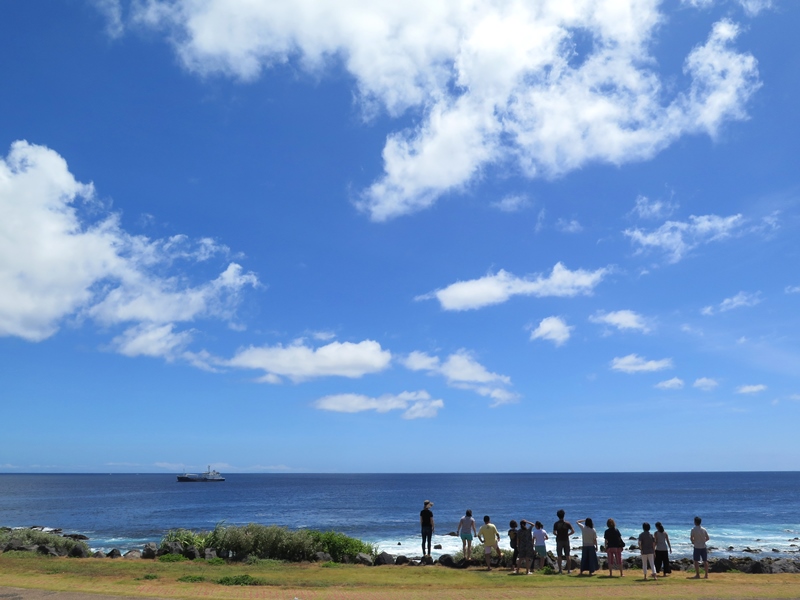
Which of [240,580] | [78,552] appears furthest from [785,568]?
[78,552]

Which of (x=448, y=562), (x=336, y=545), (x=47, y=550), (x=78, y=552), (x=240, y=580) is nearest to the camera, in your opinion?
(x=240, y=580)

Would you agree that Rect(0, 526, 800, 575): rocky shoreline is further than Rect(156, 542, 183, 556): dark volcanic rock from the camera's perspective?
No

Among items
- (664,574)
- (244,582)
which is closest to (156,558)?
(244,582)

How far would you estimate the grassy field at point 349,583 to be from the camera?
13.9m

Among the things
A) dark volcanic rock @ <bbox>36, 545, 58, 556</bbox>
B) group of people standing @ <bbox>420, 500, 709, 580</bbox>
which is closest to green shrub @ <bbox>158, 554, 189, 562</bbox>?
dark volcanic rock @ <bbox>36, 545, 58, 556</bbox>

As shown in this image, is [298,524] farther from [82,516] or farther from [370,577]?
[370,577]

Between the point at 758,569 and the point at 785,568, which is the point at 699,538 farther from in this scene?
the point at 785,568

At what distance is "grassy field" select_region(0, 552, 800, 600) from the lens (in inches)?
546

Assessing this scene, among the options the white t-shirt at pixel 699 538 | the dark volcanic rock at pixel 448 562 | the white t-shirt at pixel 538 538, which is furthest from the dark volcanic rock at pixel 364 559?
the white t-shirt at pixel 699 538

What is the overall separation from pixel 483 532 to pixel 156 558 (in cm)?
1161

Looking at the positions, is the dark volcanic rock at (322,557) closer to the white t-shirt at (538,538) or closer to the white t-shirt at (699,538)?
the white t-shirt at (538,538)

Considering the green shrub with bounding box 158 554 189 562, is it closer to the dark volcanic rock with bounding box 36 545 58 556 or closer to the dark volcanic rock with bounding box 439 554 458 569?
the dark volcanic rock with bounding box 36 545 58 556

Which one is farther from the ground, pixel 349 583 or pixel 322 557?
pixel 349 583

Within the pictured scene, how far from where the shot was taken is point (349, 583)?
51.4 ft
